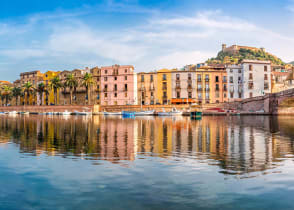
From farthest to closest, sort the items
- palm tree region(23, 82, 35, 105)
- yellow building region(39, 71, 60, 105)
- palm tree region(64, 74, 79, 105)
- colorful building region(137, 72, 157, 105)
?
yellow building region(39, 71, 60, 105) → palm tree region(23, 82, 35, 105) → palm tree region(64, 74, 79, 105) → colorful building region(137, 72, 157, 105)

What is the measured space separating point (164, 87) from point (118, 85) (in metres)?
17.9

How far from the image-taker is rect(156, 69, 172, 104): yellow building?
97500 millimetres

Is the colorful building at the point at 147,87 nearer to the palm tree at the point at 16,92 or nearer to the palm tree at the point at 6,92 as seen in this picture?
the palm tree at the point at 16,92

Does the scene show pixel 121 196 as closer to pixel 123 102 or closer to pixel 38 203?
pixel 38 203

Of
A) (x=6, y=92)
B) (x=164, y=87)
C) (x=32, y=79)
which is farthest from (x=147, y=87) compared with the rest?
(x=6, y=92)

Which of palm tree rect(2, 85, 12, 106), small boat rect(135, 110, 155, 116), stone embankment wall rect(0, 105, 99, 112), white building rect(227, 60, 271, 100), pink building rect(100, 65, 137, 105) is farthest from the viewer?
palm tree rect(2, 85, 12, 106)

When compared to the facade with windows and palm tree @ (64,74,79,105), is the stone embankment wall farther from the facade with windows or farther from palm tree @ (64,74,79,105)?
the facade with windows

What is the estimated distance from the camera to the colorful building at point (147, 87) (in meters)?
98.8

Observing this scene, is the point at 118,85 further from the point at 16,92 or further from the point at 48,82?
the point at 16,92

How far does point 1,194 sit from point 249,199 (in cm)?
770

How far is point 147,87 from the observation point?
9938cm

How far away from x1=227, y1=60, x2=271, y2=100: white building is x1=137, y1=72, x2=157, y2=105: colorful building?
2760cm

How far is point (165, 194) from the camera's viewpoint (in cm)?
827

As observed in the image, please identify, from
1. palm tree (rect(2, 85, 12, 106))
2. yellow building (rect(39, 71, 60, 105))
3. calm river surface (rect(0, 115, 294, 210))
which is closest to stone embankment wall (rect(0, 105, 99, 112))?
yellow building (rect(39, 71, 60, 105))
